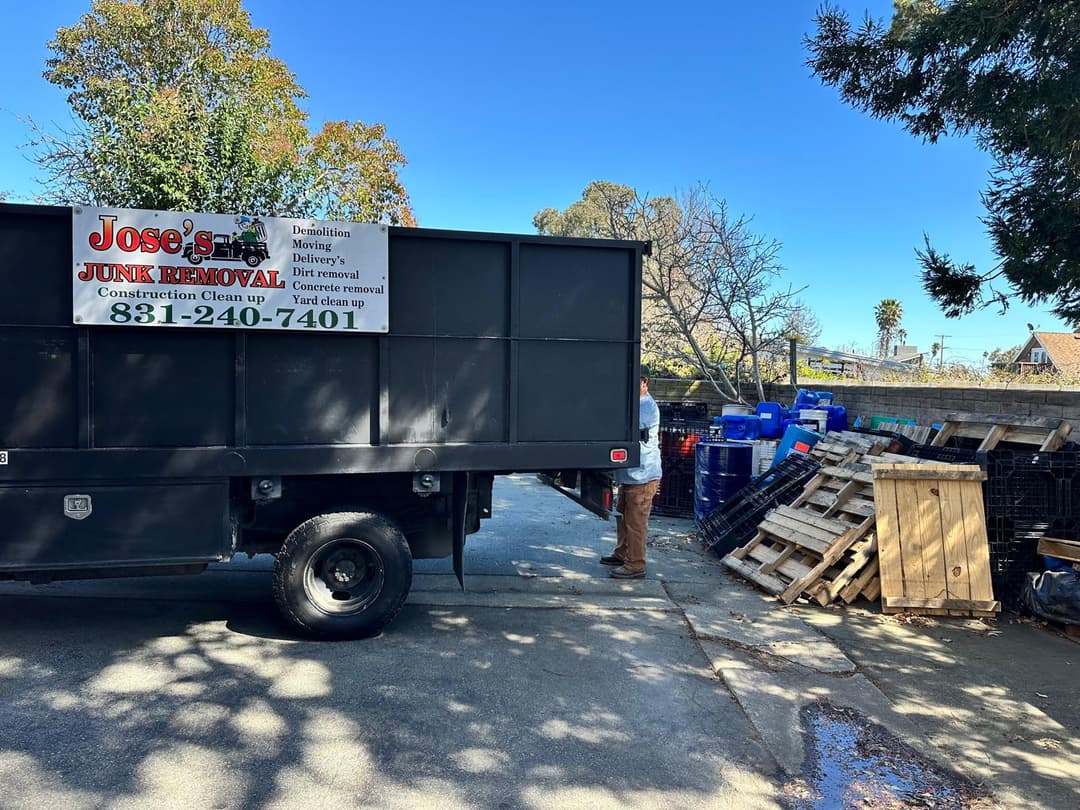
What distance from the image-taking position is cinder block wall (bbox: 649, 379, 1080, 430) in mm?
7011

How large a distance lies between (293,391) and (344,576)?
133 cm

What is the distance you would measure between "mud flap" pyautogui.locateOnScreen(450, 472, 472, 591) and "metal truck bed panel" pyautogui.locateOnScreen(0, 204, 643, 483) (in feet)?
0.94

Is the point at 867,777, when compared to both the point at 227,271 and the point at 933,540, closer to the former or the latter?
the point at 933,540

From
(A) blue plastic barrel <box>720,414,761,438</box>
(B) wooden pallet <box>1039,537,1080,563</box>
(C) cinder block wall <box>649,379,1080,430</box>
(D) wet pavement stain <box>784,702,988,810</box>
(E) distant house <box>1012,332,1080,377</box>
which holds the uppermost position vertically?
(E) distant house <box>1012,332,1080,377</box>

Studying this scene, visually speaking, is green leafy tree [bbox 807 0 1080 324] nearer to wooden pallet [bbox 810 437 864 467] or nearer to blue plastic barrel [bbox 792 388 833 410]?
wooden pallet [bbox 810 437 864 467]

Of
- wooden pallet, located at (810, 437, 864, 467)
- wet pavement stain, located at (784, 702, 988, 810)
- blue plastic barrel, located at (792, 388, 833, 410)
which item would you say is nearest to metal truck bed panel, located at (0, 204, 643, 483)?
wet pavement stain, located at (784, 702, 988, 810)

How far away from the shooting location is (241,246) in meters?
4.54

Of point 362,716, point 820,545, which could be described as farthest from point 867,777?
point 820,545

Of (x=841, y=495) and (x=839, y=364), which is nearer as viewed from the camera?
(x=841, y=495)

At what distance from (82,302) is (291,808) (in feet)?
10.3

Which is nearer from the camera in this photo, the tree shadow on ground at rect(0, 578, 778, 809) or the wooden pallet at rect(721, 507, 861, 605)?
the tree shadow on ground at rect(0, 578, 778, 809)

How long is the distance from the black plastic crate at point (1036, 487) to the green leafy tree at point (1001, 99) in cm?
122

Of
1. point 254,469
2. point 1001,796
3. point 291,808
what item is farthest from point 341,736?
point 1001,796

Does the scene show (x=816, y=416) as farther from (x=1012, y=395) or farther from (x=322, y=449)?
(x=322, y=449)
